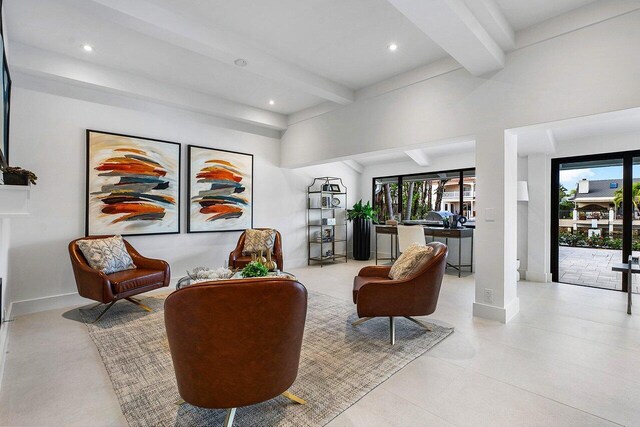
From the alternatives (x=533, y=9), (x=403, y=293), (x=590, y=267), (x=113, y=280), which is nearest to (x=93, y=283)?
(x=113, y=280)

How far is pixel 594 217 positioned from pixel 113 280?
22.3 ft

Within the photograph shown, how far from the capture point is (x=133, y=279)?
337 centimetres

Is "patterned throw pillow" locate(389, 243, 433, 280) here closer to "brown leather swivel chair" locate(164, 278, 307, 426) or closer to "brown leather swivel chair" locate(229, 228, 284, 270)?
"brown leather swivel chair" locate(164, 278, 307, 426)

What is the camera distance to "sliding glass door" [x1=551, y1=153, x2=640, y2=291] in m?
4.52

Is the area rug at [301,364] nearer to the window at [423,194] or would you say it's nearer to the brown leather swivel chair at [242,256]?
the brown leather swivel chair at [242,256]

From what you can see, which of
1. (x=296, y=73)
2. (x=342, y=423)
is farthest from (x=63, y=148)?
(x=342, y=423)

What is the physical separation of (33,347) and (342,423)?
9.02 ft

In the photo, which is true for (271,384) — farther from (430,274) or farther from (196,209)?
(196,209)

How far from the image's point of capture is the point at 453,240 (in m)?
6.46

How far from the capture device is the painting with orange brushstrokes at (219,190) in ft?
15.9

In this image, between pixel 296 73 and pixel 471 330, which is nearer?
pixel 471 330

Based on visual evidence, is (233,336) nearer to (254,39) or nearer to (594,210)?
(254,39)

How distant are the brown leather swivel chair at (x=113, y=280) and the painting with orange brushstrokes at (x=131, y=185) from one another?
42 cm

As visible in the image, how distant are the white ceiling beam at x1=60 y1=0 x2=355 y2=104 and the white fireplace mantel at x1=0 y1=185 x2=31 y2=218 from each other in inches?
63.4
